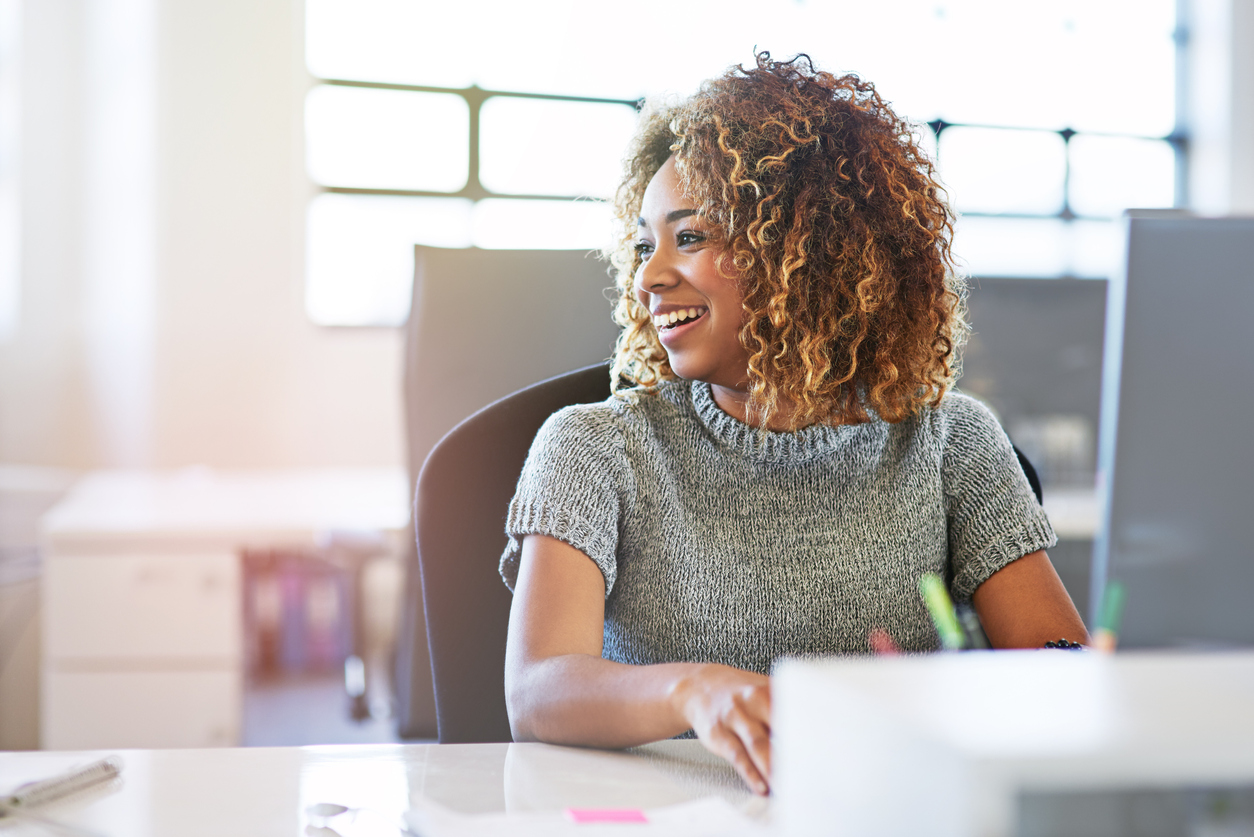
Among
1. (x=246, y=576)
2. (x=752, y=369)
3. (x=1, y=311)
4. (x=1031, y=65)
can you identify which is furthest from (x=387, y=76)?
(x=752, y=369)

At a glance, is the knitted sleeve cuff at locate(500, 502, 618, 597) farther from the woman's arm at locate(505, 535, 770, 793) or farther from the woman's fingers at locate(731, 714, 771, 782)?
the woman's fingers at locate(731, 714, 771, 782)

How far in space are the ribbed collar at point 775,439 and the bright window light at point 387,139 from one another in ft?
9.24

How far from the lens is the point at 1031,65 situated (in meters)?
4.30

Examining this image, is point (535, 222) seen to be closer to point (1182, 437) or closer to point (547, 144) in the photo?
point (547, 144)

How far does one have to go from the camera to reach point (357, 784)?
743mm

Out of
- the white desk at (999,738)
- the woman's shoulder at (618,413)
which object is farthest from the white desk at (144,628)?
the white desk at (999,738)

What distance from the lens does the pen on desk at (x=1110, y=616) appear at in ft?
1.74

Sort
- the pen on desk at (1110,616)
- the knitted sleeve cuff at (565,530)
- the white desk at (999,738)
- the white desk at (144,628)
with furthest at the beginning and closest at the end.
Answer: the white desk at (144,628) < the knitted sleeve cuff at (565,530) < the pen on desk at (1110,616) < the white desk at (999,738)

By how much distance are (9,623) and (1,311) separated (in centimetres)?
100

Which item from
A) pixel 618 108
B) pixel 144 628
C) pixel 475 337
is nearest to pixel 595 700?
pixel 475 337

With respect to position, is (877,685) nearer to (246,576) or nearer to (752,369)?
(752,369)

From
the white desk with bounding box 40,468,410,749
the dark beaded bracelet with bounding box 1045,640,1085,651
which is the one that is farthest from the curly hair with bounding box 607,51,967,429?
the white desk with bounding box 40,468,410,749

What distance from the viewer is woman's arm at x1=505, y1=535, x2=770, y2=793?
70cm

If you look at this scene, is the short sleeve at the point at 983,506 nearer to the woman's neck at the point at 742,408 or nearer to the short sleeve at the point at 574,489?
the woman's neck at the point at 742,408
